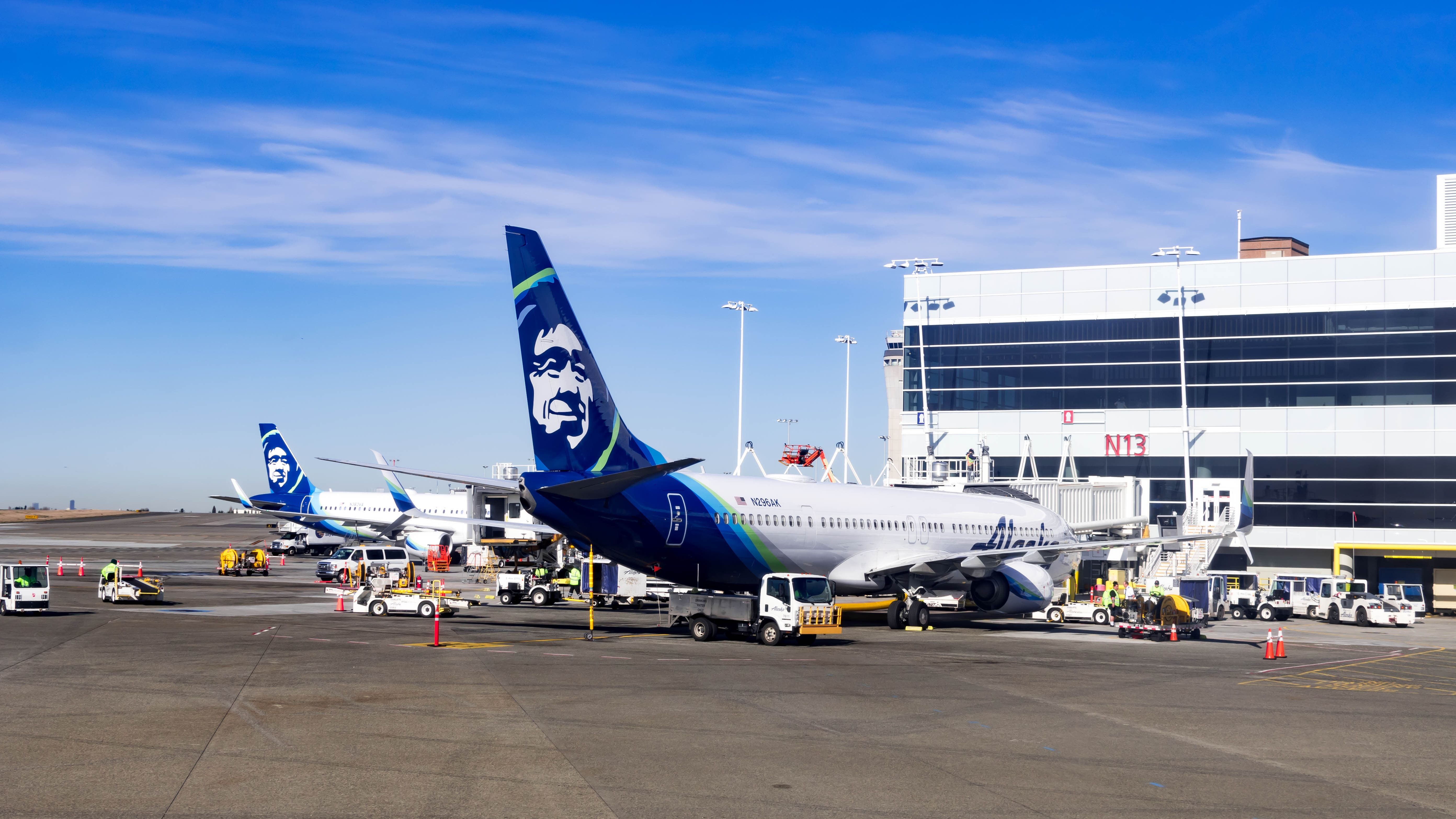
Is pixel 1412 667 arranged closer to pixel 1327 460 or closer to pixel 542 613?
pixel 542 613

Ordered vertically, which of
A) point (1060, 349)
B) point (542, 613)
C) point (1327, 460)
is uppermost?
point (1060, 349)

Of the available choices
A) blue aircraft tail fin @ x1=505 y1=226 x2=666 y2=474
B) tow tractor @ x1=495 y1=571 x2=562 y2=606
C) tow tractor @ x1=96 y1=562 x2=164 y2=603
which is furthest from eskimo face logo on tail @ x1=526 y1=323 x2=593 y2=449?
tow tractor @ x1=96 y1=562 x2=164 y2=603

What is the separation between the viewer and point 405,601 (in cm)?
4338

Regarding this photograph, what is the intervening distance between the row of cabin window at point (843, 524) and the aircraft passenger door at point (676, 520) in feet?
4.39

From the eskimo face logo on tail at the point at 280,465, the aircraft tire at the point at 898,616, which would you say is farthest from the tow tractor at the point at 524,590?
the eskimo face logo on tail at the point at 280,465

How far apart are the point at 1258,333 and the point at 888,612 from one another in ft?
133

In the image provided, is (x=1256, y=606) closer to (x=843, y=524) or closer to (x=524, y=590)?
(x=843, y=524)

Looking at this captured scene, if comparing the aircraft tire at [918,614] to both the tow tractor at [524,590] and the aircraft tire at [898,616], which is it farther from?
the tow tractor at [524,590]

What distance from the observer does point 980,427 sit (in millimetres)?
80875

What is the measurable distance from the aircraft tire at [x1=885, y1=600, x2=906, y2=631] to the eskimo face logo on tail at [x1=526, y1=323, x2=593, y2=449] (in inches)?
567

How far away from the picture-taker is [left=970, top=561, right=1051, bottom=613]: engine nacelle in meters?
44.2

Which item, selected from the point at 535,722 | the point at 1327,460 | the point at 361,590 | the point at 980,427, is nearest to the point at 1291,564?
the point at 1327,460

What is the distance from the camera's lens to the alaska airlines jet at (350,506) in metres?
81.1

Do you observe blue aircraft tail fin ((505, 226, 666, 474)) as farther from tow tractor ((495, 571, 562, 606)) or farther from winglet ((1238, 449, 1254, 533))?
winglet ((1238, 449, 1254, 533))
